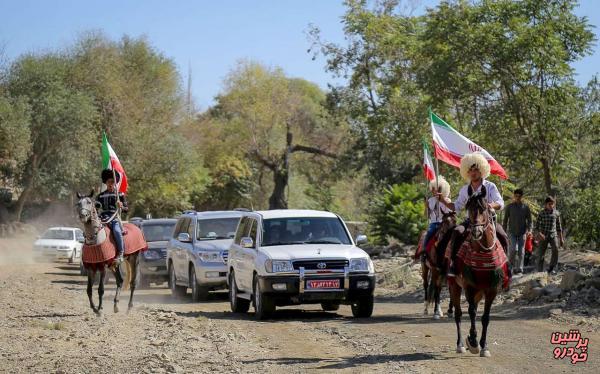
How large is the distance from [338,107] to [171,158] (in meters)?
15.8

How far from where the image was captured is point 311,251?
17.5m

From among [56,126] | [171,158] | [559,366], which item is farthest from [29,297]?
[171,158]

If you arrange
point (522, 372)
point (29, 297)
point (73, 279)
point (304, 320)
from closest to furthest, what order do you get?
1. point (522, 372)
2. point (304, 320)
3. point (29, 297)
4. point (73, 279)

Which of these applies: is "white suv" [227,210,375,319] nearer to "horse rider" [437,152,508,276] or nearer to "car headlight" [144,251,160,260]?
"horse rider" [437,152,508,276]

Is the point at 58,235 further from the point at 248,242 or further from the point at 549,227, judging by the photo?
the point at 248,242

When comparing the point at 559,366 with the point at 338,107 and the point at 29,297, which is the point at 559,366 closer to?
the point at 29,297

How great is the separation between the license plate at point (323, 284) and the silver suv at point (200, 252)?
222 inches

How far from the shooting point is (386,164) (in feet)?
163

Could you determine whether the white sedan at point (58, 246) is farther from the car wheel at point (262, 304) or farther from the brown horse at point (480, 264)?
the brown horse at point (480, 264)

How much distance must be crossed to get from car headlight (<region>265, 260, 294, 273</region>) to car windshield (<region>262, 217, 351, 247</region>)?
104 centimetres

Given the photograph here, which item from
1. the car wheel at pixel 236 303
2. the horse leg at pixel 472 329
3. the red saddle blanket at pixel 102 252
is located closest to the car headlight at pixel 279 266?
the car wheel at pixel 236 303

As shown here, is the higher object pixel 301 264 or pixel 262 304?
pixel 301 264

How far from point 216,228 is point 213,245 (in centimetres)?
108

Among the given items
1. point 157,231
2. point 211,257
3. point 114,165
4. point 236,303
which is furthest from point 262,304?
point 157,231
